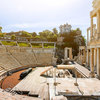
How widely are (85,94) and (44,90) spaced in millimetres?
4330

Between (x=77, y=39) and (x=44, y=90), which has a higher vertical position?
(x=77, y=39)

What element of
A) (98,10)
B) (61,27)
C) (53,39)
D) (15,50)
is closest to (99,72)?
(98,10)

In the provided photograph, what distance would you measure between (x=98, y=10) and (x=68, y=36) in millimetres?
33324

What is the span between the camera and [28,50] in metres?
29.8

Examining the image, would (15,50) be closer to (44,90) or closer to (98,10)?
(44,90)

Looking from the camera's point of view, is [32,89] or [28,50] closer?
[32,89]

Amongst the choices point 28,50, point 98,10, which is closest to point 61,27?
point 28,50

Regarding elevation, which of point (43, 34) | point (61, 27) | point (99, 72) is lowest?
point (99, 72)

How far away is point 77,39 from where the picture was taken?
42969 mm

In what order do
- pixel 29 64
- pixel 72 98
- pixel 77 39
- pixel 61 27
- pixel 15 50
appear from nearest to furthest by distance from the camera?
pixel 72 98 → pixel 29 64 → pixel 15 50 → pixel 77 39 → pixel 61 27

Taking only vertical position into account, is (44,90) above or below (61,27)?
below

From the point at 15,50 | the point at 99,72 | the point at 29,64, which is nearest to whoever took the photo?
the point at 99,72

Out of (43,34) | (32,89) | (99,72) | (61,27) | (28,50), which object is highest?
(61,27)

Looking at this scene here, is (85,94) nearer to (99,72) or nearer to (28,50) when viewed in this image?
(99,72)
